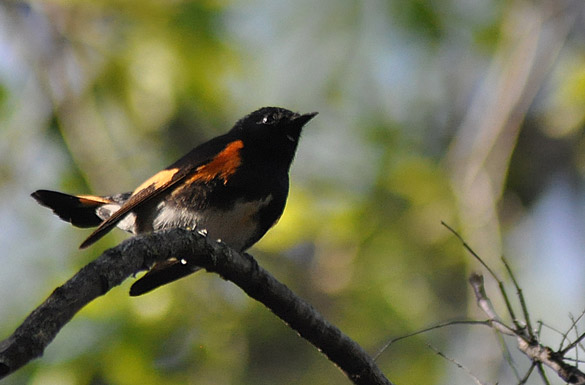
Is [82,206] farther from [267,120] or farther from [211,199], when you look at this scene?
[267,120]

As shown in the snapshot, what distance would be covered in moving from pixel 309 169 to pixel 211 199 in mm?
2125

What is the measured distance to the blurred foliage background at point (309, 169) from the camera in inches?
187

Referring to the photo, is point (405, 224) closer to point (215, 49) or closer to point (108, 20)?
point (215, 49)

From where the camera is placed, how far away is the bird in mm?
3936

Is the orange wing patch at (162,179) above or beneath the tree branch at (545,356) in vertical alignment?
above

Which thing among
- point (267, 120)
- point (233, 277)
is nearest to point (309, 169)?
point (267, 120)

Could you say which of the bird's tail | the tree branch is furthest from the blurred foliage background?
the tree branch

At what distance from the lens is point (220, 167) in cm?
402

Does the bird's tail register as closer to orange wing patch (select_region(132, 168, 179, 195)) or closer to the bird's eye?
orange wing patch (select_region(132, 168, 179, 195))

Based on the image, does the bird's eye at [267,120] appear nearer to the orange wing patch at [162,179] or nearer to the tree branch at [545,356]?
the orange wing patch at [162,179]

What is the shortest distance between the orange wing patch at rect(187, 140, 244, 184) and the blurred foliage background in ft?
3.30

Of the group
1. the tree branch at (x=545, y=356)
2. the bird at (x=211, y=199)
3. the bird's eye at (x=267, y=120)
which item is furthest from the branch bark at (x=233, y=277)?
the bird's eye at (x=267, y=120)

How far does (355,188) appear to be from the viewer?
5.67 m

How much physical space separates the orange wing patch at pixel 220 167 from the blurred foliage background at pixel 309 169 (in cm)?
100
